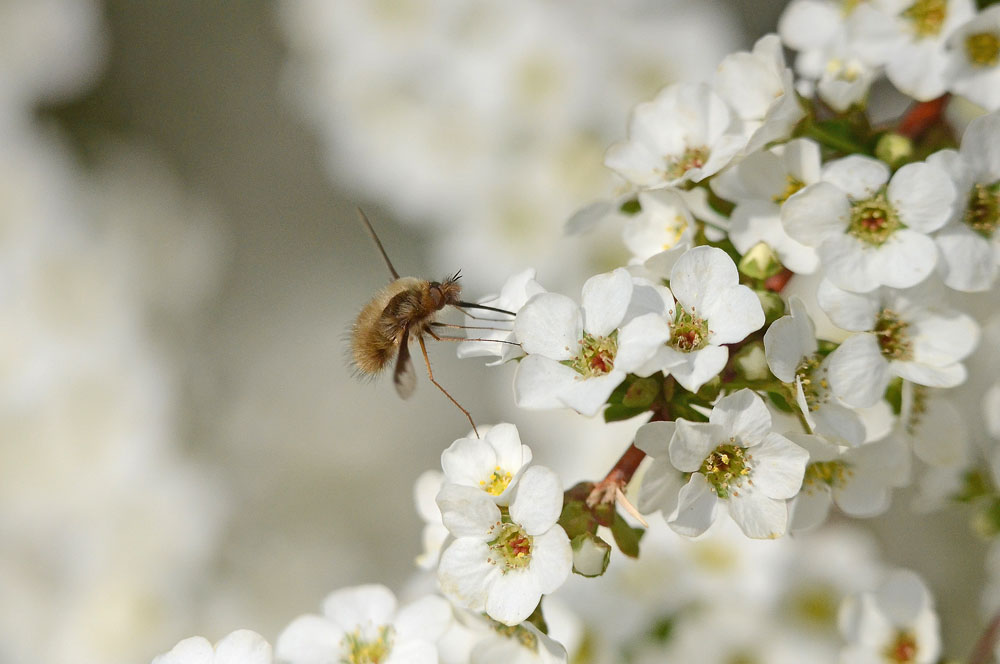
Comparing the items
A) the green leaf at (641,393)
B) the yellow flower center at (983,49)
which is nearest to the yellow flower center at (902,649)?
the green leaf at (641,393)

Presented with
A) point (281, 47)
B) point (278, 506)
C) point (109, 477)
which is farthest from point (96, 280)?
point (281, 47)

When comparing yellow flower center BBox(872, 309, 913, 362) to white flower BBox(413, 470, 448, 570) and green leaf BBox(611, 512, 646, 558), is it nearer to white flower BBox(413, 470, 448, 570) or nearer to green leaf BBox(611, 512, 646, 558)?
green leaf BBox(611, 512, 646, 558)

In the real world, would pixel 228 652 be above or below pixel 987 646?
above

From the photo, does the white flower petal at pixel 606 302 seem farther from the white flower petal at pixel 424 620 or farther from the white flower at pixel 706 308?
the white flower petal at pixel 424 620

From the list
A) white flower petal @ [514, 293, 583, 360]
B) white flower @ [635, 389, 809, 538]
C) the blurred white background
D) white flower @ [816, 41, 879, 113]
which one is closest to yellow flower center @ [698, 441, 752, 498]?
white flower @ [635, 389, 809, 538]

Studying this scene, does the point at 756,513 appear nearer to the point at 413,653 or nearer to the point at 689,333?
the point at 689,333

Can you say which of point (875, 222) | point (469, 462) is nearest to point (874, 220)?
point (875, 222)
